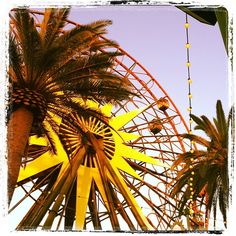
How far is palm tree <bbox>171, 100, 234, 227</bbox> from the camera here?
11.0 metres

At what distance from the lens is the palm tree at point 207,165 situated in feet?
36.0

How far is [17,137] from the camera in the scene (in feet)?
22.7

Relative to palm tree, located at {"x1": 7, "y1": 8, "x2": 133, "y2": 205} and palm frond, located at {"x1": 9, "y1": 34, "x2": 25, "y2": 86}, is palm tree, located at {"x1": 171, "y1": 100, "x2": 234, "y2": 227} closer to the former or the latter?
palm tree, located at {"x1": 7, "y1": 8, "x2": 133, "y2": 205}

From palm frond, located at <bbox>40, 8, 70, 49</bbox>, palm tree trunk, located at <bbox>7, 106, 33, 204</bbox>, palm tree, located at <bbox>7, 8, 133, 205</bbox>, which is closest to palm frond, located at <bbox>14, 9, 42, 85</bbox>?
palm tree, located at <bbox>7, 8, 133, 205</bbox>

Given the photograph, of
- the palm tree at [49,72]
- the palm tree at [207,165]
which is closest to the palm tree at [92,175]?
the palm tree at [207,165]

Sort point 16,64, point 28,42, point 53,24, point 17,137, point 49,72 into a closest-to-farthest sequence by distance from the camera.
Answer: point 17,137, point 16,64, point 28,42, point 49,72, point 53,24

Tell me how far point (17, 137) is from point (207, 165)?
5864 millimetres

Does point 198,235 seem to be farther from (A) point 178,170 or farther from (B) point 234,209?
(A) point 178,170

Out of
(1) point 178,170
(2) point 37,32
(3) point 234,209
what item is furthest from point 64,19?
(1) point 178,170

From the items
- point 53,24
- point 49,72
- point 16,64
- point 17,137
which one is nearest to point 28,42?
point 16,64

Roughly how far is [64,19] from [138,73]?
6218 mm

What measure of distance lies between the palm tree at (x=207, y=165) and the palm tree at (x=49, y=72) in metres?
3.21

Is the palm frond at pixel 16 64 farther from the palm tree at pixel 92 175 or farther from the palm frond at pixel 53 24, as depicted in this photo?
the palm tree at pixel 92 175

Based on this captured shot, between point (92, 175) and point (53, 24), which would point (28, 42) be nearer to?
point (53, 24)
